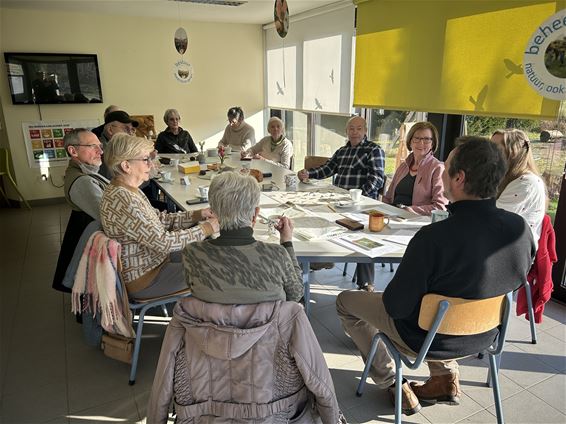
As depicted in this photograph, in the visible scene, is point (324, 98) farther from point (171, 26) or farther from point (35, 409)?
point (35, 409)

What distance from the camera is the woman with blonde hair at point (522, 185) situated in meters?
2.17

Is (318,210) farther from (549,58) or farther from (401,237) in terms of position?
(549,58)

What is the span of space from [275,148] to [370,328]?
3.06m

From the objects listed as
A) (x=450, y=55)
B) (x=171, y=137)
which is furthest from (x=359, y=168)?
(x=171, y=137)

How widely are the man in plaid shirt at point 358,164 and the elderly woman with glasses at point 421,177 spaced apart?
0.90 feet

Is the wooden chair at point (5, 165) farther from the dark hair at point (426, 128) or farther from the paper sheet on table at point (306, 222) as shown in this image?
the dark hair at point (426, 128)

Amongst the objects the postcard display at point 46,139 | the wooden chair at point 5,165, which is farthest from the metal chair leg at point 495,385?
the wooden chair at point 5,165

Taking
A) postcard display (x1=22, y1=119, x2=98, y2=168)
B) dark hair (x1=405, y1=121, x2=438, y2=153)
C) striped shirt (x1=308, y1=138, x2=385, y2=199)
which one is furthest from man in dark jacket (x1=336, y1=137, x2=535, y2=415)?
postcard display (x1=22, y1=119, x2=98, y2=168)

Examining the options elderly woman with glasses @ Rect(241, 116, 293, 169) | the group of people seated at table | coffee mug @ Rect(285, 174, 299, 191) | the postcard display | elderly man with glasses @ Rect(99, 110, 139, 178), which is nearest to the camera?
the group of people seated at table

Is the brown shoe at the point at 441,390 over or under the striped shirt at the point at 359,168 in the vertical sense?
under

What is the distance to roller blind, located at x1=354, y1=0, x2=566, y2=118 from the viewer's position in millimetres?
2744

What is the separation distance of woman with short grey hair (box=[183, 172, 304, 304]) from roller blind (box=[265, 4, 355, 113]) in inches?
144

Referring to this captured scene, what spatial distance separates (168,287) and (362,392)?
1134mm

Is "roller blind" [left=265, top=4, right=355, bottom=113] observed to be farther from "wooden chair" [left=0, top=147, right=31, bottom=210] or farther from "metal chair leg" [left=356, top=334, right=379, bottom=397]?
"wooden chair" [left=0, top=147, right=31, bottom=210]
